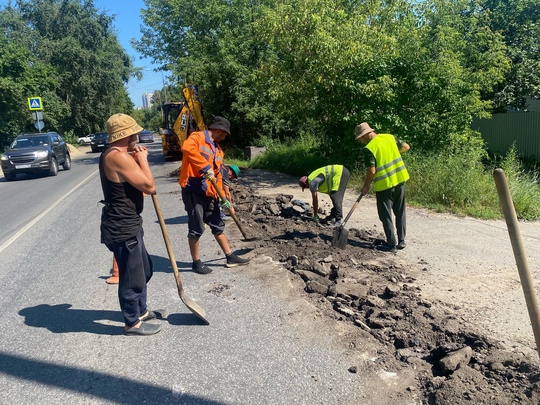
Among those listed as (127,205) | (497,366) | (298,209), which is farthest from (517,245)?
(298,209)

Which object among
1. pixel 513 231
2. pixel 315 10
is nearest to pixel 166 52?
pixel 315 10

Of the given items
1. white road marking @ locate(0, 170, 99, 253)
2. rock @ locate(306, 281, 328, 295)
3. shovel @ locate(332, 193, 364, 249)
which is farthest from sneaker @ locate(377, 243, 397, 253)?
white road marking @ locate(0, 170, 99, 253)

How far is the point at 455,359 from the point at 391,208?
3410mm

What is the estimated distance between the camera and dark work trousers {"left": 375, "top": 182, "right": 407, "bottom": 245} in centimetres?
636

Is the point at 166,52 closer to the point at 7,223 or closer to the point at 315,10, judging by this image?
the point at 315,10

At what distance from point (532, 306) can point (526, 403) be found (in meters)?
0.75

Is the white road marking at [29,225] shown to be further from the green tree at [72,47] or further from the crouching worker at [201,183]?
the green tree at [72,47]

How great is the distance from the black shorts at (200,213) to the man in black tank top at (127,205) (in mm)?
1438

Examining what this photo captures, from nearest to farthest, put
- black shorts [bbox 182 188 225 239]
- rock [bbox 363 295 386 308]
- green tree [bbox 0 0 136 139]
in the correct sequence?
1. rock [bbox 363 295 386 308]
2. black shorts [bbox 182 188 225 239]
3. green tree [bbox 0 0 136 139]

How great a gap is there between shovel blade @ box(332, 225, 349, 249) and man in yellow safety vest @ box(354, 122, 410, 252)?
57 centimetres

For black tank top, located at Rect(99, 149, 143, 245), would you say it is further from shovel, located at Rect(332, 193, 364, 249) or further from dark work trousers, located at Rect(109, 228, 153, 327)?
shovel, located at Rect(332, 193, 364, 249)

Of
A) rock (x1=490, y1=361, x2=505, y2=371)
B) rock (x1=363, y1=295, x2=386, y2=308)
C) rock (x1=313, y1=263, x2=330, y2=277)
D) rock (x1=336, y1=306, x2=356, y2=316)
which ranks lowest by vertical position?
rock (x1=336, y1=306, x2=356, y2=316)

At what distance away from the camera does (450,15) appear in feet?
40.9

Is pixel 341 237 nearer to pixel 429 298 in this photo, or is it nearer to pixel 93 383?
pixel 429 298
